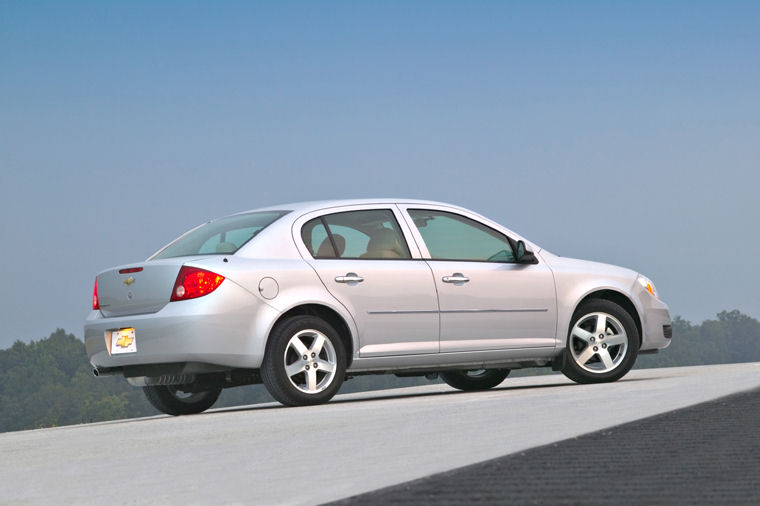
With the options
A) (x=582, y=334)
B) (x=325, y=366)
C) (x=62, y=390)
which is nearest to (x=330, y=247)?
(x=325, y=366)

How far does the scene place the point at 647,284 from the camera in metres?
11.8

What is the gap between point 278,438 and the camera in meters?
7.29

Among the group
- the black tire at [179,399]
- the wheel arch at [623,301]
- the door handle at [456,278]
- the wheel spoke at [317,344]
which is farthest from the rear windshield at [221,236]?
the wheel arch at [623,301]

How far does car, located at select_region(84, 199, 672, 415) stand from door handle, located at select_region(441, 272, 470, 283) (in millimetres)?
12

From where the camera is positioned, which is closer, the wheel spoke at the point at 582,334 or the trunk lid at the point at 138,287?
the trunk lid at the point at 138,287

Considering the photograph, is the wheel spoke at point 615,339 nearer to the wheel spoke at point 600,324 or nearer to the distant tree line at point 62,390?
the wheel spoke at point 600,324

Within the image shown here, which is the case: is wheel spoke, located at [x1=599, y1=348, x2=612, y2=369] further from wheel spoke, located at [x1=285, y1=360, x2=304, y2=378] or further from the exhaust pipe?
the exhaust pipe

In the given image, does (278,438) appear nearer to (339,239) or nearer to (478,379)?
(339,239)

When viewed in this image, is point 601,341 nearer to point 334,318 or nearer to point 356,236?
point 356,236

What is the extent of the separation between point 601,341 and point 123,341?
4.26 meters

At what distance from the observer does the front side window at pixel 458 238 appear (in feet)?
34.9

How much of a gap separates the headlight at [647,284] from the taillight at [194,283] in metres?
4.32

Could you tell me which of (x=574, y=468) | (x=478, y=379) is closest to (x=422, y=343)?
(x=478, y=379)

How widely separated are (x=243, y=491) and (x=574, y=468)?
1.45 meters
